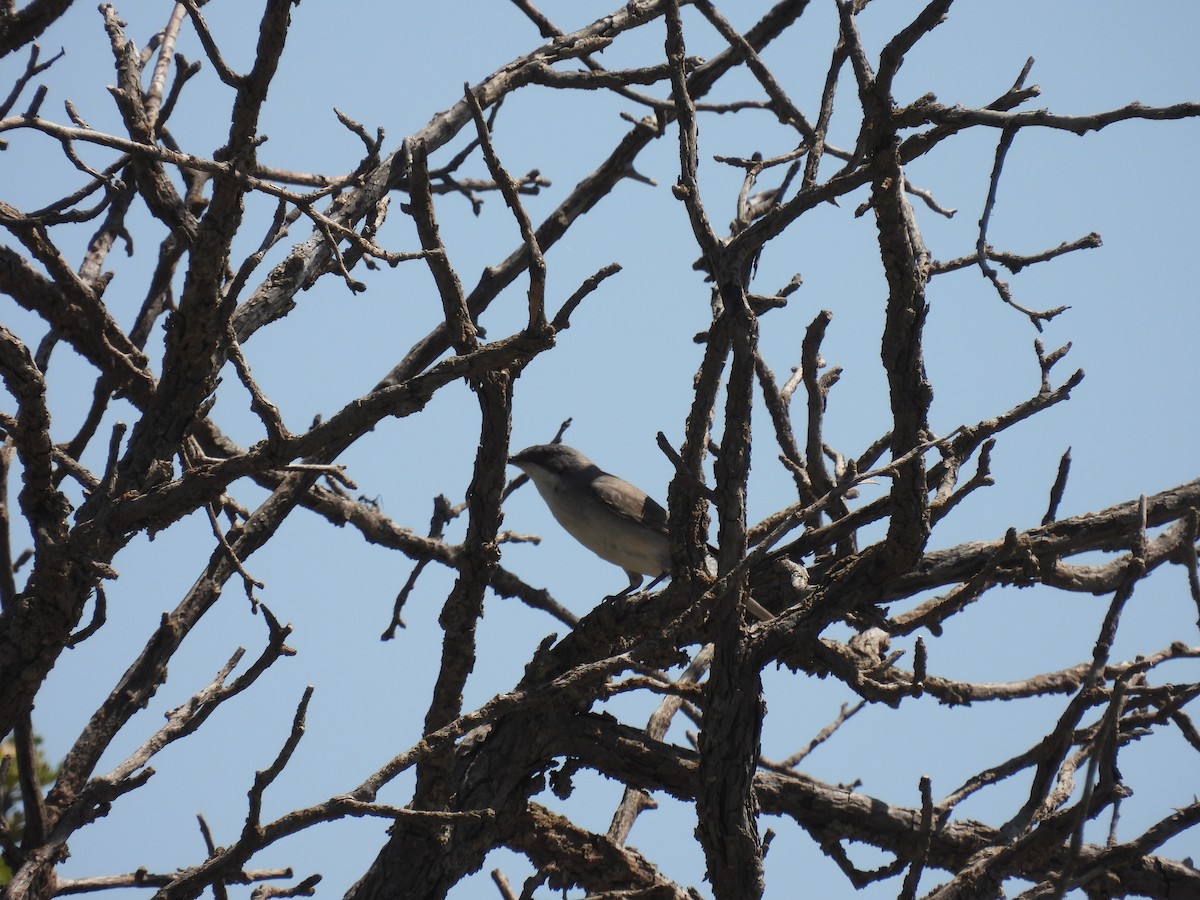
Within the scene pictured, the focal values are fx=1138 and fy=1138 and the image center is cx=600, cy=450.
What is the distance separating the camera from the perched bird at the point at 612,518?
732 cm

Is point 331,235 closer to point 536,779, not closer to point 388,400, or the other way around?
point 388,400

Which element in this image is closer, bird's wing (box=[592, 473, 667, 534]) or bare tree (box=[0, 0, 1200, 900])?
bare tree (box=[0, 0, 1200, 900])

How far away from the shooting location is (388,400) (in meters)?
3.54

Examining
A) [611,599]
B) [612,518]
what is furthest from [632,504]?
[611,599]

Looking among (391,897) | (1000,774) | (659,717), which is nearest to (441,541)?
(659,717)

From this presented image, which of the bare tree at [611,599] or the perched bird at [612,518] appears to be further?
the perched bird at [612,518]

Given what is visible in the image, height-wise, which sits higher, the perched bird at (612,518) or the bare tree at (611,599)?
the perched bird at (612,518)

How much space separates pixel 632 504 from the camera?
7414mm

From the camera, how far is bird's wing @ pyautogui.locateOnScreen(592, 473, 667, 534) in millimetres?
7336

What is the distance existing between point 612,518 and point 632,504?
159 mm

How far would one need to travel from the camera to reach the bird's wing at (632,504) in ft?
24.1

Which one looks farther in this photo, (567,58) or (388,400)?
(567,58)

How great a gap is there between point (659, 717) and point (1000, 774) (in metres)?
1.89

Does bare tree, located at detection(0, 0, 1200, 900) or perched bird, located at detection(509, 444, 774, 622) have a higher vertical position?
perched bird, located at detection(509, 444, 774, 622)
